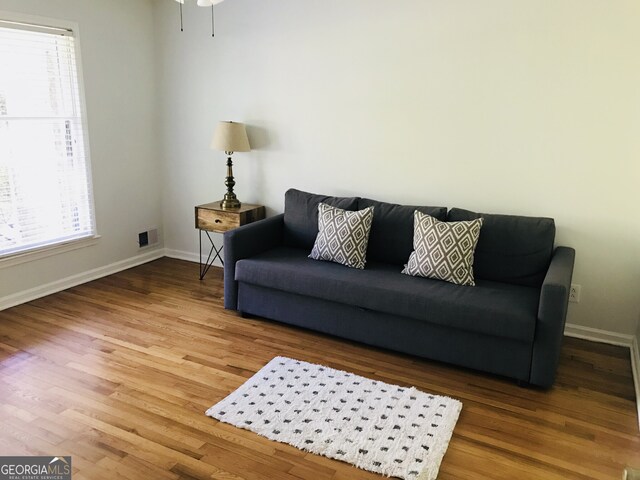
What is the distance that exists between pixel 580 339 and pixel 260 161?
283 cm

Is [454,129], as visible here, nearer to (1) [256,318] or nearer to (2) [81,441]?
(1) [256,318]

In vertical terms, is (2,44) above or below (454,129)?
above

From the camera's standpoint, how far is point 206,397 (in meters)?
2.66

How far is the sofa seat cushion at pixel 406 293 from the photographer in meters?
2.78

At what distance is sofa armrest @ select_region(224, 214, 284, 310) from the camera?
3.57 metres

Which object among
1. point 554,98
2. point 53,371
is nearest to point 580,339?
point 554,98

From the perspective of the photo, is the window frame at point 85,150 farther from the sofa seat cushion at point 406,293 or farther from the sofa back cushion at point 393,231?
the sofa back cushion at point 393,231

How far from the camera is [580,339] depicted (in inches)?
136

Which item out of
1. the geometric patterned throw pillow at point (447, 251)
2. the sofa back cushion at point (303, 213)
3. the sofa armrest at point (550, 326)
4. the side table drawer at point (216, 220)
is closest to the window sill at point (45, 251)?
the side table drawer at point (216, 220)

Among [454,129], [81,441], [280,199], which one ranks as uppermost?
[454,129]

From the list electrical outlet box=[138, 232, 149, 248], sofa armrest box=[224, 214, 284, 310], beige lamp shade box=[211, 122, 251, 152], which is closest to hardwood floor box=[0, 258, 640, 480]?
sofa armrest box=[224, 214, 284, 310]

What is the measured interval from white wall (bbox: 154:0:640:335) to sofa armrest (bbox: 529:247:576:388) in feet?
2.62

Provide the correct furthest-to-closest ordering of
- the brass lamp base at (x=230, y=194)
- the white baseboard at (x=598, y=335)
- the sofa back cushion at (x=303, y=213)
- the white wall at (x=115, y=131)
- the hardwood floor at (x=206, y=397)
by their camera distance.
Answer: the brass lamp base at (x=230, y=194) → the white wall at (x=115, y=131) → the sofa back cushion at (x=303, y=213) → the white baseboard at (x=598, y=335) → the hardwood floor at (x=206, y=397)

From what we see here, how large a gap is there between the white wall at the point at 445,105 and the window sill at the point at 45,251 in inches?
49.1
